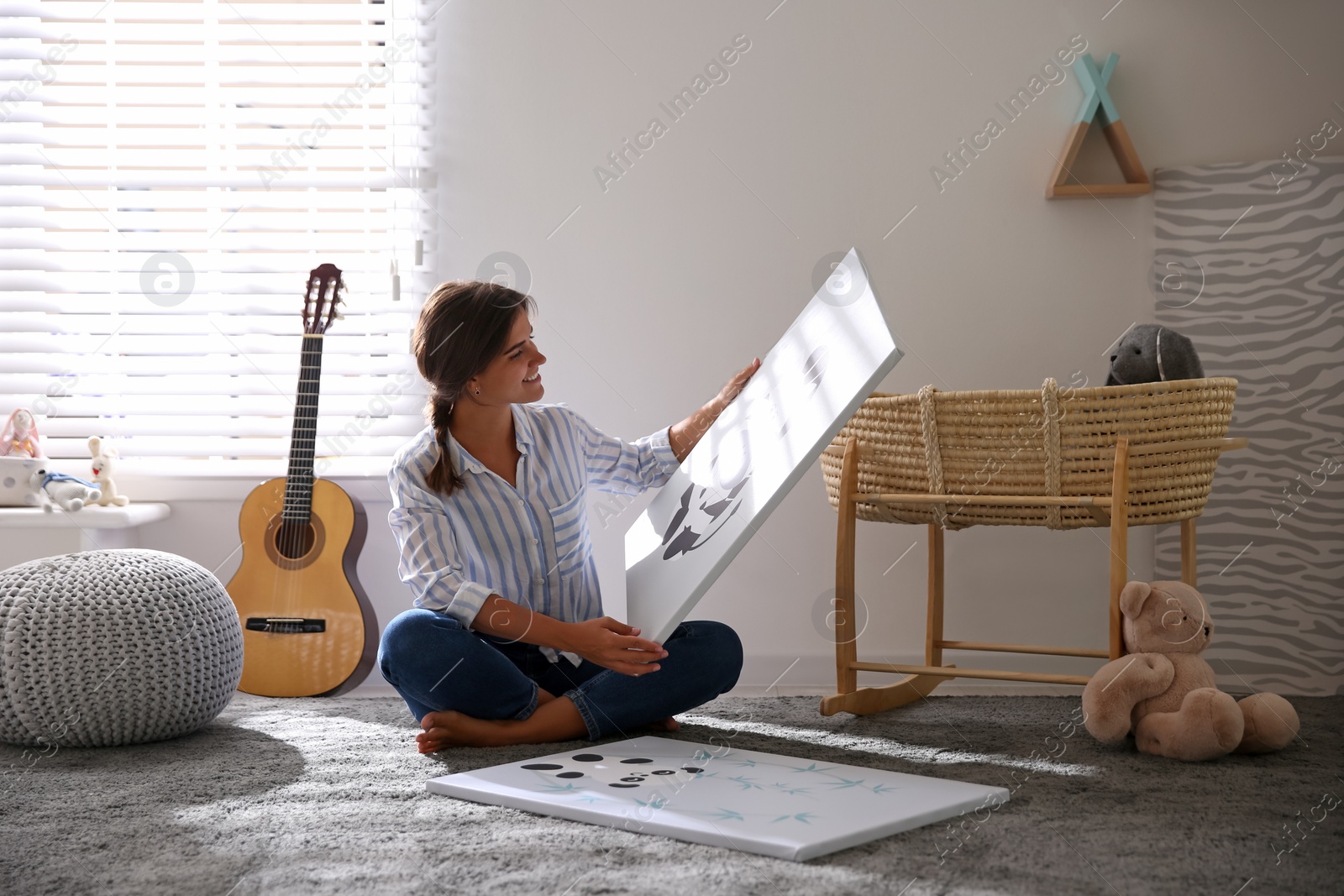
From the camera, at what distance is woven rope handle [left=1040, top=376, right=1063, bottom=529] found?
5.59 feet

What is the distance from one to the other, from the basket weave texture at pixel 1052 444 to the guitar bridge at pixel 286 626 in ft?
3.59

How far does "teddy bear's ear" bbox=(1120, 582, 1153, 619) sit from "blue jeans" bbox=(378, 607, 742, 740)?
583 mm

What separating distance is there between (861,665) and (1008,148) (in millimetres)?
1120

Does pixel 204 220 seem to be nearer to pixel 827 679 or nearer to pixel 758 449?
pixel 758 449

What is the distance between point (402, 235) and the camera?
232 cm

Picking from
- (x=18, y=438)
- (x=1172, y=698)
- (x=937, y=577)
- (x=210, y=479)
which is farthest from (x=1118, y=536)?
(x=18, y=438)

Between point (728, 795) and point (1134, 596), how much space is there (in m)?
0.72

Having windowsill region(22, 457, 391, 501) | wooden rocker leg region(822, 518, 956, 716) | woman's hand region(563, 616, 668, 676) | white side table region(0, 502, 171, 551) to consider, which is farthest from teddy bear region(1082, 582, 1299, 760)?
white side table region(0, 502, 171, 551)

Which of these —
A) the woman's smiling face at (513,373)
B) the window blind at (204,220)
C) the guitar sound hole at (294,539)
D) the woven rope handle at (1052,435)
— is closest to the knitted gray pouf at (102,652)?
the guitar sound hole at (294,539)

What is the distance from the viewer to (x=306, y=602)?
2137 mm

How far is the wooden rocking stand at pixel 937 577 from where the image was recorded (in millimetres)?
1667

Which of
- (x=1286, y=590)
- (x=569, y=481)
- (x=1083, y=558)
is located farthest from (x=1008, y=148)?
(x=569, y=481)

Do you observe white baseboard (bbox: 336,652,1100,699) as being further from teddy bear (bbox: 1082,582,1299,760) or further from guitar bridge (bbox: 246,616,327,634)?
teddy bear (bbox: 1082,582,1299,760)

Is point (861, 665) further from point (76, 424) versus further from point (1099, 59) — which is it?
point (76, 424)
